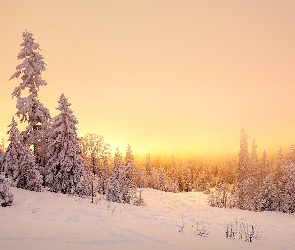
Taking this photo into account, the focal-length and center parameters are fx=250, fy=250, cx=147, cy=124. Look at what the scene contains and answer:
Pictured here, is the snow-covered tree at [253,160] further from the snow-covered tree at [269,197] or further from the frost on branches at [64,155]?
the frost on branches at [64,155]

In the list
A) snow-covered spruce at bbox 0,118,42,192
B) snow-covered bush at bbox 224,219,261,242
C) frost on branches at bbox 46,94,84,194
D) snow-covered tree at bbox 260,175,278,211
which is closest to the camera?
snow-covered bush at bbox 224,219,261,242

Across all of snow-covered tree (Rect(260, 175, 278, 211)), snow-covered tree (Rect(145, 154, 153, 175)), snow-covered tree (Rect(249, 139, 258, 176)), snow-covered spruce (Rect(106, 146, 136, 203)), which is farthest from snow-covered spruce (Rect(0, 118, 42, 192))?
snow-covered tree (Rect(145, 154, 153, 175))

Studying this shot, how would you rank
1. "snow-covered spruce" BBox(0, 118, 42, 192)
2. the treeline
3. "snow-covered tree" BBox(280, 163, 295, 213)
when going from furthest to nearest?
the treeline
"snow-covered tree" BBox(280, 163, 295, 213)
"snow-covered spruce" BBox(0, 118, 42, 192)

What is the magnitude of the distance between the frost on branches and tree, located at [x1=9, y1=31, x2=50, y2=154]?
54.9 inches

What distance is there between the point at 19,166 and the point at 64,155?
4581mm

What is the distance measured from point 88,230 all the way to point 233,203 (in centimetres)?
6497

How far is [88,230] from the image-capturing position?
29.2 feet

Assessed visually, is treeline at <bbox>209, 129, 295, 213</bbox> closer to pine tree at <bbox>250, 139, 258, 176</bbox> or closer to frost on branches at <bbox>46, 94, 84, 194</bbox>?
pine tree at <bbox>250, 139, 258, 176</bbox>

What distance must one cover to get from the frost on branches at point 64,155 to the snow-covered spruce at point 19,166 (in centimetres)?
376

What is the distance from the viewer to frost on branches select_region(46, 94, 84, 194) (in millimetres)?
23250

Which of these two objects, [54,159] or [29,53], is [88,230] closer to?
[54,159]

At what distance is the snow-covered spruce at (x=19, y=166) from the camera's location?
18844 millimetres

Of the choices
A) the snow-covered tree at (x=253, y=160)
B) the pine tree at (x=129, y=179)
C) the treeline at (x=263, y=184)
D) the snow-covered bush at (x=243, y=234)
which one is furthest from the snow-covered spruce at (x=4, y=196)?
the snow-covered tree at (x=253, y=160)

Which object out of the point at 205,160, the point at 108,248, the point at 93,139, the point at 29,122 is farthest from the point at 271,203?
the point at 205,160
